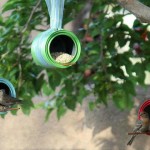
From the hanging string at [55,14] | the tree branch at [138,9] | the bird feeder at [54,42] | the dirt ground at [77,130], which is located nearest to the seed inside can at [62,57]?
the bird feeder at [54,42]

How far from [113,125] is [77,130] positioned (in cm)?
37

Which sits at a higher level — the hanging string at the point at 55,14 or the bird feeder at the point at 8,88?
the hanging string at the point at 55,14

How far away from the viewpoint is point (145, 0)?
116 inches

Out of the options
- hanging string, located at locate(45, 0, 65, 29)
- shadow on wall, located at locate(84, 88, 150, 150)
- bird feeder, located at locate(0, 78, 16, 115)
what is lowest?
bird feeder, located at locate(0, 78, 16, 115)

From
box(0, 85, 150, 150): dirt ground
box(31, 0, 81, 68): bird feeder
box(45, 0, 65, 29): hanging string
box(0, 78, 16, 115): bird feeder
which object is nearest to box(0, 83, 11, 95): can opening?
box(0, 78, 16, 115): bird feeder

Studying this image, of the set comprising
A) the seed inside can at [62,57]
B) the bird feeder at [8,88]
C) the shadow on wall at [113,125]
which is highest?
the shadow on wall at [113,125]

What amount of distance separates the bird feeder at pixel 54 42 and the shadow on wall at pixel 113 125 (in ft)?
7.15

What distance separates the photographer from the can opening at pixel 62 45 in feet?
7.05

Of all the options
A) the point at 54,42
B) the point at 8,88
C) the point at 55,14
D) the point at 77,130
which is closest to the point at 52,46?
the point at 54,42

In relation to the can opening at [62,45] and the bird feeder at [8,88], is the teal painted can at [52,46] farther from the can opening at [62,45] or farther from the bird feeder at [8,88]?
the bird feeder at [8,88]

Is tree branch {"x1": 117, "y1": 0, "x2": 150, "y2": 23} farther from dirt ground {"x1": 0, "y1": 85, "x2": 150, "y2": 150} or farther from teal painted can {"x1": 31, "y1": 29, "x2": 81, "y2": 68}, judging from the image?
dirt ground {"x1": 0, "y1": 85, "x2": 150, "y2": 150}

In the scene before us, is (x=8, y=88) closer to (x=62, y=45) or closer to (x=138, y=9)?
(x=62, y=45)

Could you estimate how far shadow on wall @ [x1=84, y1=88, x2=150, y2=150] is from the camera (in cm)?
433

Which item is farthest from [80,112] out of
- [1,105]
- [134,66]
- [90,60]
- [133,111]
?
[1,105]
